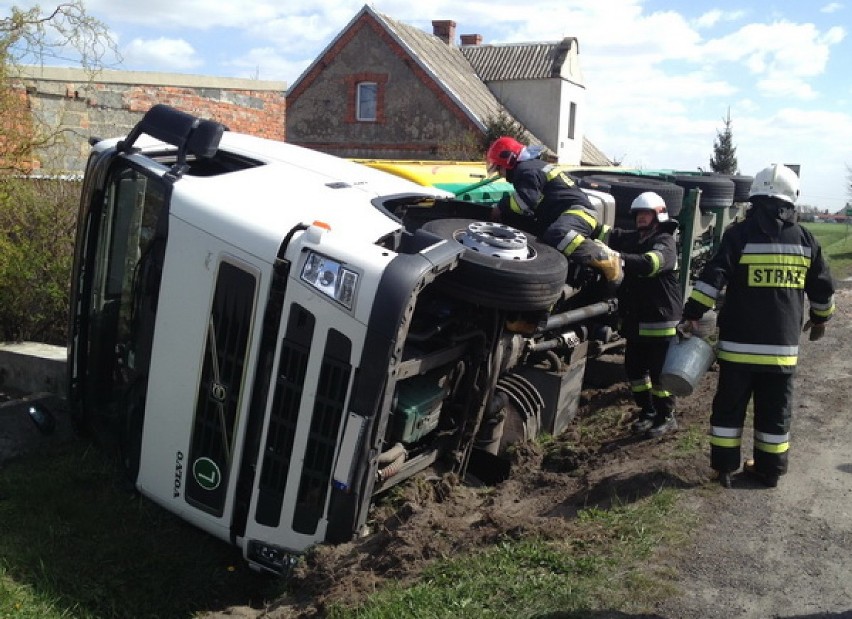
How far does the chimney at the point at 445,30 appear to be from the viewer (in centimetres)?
3111

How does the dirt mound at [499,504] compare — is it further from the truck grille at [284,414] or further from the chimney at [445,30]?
the chimney at [445,30]

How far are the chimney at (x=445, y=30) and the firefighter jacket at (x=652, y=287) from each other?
1036 inches

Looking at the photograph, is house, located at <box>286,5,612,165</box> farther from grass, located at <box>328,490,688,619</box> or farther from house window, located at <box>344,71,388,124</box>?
grass, located at <box>328,490,688,619</box>

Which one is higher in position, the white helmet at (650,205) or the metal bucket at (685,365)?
the white helmet at (650,205)

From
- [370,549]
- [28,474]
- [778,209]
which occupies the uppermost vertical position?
[778,209]

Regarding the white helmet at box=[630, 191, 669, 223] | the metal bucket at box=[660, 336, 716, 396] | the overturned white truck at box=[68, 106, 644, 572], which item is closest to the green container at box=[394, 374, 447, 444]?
the overturned white truck at box=[68, 106, 644, 572]

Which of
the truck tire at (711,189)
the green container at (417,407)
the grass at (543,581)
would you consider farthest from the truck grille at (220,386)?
the truck tire at (711,189)

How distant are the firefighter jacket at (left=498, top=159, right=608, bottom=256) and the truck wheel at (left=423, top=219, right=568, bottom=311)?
4.22 feet

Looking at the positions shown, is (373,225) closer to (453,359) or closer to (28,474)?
(453,359)

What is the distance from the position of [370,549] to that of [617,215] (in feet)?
15.8

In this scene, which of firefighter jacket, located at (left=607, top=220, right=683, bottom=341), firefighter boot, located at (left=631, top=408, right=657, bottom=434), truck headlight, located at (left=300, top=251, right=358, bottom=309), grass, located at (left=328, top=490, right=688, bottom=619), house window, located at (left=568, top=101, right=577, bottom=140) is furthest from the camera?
house window, located at (left=568, top=101, right=577, bottom=140)

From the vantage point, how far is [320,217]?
13.7 ft


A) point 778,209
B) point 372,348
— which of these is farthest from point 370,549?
point 778,209

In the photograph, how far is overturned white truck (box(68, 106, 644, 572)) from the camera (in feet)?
12.7
